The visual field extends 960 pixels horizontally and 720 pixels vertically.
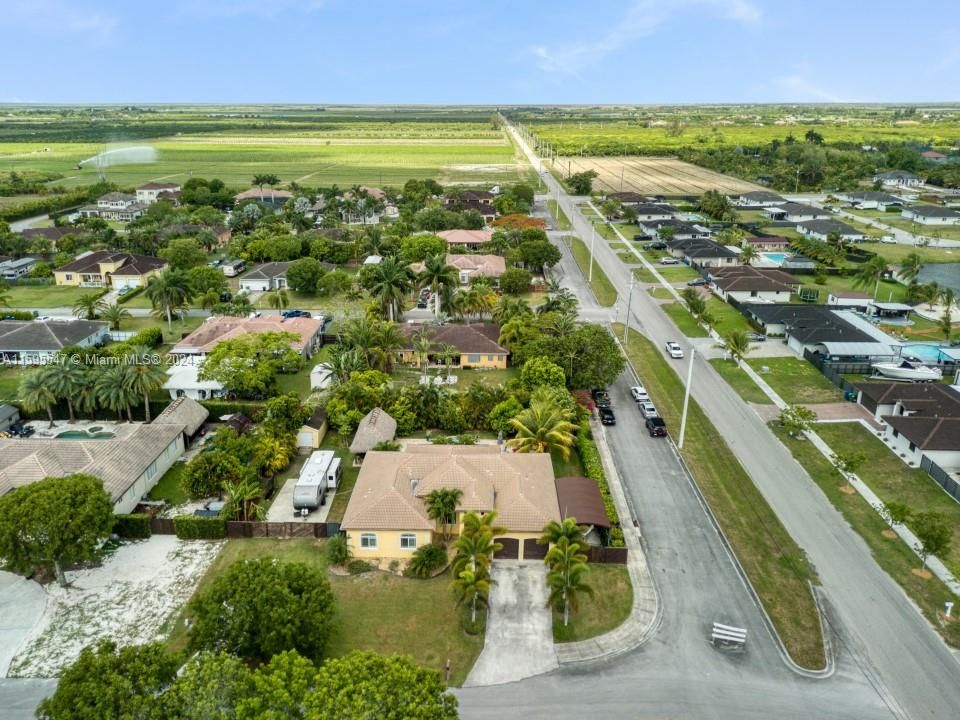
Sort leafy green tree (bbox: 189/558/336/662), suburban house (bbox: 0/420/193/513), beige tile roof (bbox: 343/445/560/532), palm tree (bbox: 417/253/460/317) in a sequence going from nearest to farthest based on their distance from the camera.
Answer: leafy green tree (bbox: 189/558/336/662) < beige tile roof (bbox: 343/445/560/532) < suburban house (bbox: 0/420/193/513) < palm tree (bbox: 417/253/460/317)

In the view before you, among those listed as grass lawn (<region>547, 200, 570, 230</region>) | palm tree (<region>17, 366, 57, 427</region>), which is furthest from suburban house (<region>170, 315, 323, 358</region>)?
grass lawn (<region>547, 200, 570, 230</region>)

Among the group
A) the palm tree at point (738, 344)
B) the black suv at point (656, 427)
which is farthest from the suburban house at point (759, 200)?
the black suv at point (656, 427)

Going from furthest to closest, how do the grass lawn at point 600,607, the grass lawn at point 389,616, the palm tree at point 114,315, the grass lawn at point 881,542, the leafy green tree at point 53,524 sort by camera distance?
the palm tree at point 114,315 < the grass lawn at point 881,542 < the leafy green tree at point 53,524 < the grass lawn at point 600,607 < the grass lawn at point 389,616

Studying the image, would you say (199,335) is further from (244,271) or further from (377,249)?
(377,249)

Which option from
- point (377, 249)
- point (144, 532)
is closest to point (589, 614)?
point (144, 532)

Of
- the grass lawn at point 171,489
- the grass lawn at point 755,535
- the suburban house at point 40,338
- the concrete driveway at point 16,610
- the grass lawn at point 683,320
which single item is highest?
the suburban house at point 40,338

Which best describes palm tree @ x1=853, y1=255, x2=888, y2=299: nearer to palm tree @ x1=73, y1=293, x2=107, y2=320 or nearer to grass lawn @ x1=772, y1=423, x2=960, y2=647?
grass lawn @ x1=772, y1=423, x2=960, y2=647

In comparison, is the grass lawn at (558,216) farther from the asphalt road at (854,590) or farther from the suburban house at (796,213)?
the asphalt road at (854,590)
